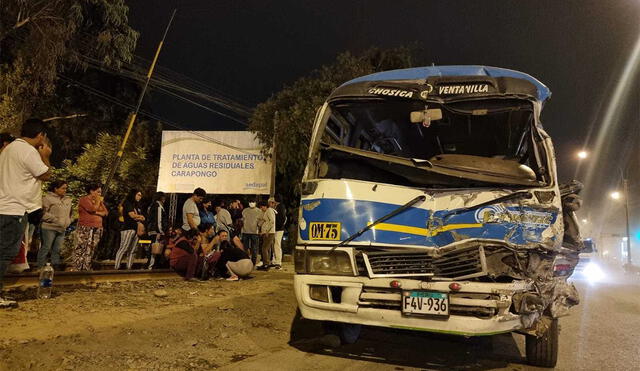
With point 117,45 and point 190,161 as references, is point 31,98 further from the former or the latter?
point 190,161

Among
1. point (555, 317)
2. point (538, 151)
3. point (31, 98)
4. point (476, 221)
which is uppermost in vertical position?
point (31, 98)

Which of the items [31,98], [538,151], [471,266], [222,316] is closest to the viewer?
[471,266]

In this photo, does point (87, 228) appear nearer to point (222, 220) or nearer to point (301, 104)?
point (222, 220)

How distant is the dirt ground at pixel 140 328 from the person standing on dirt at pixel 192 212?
153 cm

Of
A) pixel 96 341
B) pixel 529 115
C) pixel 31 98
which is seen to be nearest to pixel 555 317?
pixel 529 115

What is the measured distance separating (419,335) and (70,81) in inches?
725

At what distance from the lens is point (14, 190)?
181 inches

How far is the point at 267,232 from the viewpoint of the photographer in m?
11.6

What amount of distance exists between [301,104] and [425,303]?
1407 cm

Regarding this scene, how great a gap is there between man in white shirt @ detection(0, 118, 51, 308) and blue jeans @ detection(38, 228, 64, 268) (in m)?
2.74

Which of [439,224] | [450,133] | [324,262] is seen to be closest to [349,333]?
[324,262]

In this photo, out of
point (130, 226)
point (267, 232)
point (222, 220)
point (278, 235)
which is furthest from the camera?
point (278, 235)

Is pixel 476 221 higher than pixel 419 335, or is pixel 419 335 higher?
pixel 476 221

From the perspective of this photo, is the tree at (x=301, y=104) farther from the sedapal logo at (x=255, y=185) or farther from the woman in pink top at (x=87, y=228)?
the woman in pink top at (x=87, y=228)
